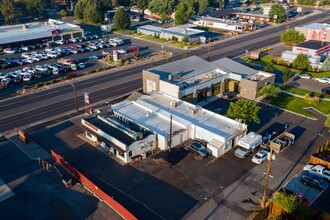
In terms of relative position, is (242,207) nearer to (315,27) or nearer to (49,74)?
(49,74)

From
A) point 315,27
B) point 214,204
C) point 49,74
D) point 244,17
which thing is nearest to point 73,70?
point 49,74

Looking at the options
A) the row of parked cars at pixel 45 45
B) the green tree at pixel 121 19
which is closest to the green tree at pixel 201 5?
the green tree at pixel 121 19

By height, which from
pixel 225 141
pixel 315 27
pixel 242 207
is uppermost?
pixel 315 27

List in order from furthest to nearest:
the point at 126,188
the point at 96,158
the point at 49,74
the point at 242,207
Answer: the point at 49,74 < the point at 96,158 < the point at 126,188 < the point at 242,207

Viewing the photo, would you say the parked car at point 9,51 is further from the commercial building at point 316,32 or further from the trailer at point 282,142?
the commercial building at point 316,32

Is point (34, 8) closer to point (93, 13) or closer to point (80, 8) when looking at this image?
point (80, 8)

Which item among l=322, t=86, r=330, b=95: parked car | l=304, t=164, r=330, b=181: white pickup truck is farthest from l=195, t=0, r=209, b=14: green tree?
l=304, t=164, r=330, b=181: white pickup truck
